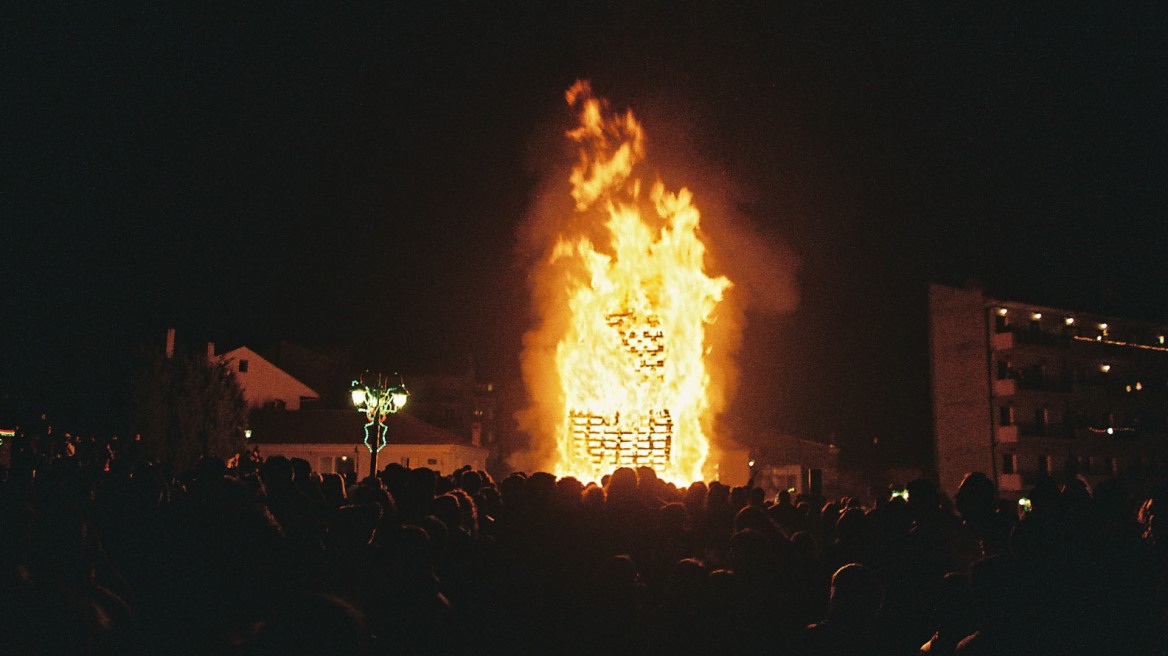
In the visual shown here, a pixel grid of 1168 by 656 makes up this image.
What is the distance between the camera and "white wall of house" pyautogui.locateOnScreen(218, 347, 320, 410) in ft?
179

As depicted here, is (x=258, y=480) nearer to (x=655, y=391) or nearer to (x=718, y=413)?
(x=655, y=391)


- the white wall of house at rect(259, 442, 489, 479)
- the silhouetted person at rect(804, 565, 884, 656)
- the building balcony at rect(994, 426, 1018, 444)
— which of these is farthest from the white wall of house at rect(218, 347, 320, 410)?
the silhouetted person at rect(804, 565, 884, 656)

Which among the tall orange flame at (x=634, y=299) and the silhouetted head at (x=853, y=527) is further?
the tall orange flame at (x=634, y=299)

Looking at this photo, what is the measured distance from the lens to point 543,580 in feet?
18.2

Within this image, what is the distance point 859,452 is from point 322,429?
29.6 metres

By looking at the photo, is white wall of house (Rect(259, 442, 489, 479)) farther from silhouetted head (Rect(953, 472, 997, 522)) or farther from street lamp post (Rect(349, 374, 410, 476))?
silhouetted head (Rect(953, 472, 997, 522))

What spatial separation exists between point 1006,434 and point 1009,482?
2208mm

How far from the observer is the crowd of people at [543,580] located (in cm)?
298

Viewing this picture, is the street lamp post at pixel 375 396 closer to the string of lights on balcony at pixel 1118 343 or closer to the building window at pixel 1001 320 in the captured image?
the building window at pixel 1001 320

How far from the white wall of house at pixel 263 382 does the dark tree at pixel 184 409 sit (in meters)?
11.0

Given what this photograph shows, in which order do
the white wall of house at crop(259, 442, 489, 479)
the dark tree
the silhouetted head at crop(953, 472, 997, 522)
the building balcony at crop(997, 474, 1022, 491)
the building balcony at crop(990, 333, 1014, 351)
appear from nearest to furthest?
the silhouetted head at crop(953, 472, 997, 522) → the dark tree → the building balcony at crop(997, 474, 1022, 491) → the building balcony at crop(990, 333, 1014, 351) → the white wall of house at crop(259, 442, 489, 479)

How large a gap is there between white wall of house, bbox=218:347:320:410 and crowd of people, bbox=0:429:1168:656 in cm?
4941

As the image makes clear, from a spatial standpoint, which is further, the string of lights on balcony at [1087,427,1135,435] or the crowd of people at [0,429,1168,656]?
the string of lights on balcony at [1087,427,1135,435]

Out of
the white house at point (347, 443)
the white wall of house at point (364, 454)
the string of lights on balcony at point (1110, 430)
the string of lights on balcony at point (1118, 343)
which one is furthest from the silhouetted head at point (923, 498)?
the string of lights on balcony at point (1118, 343)
